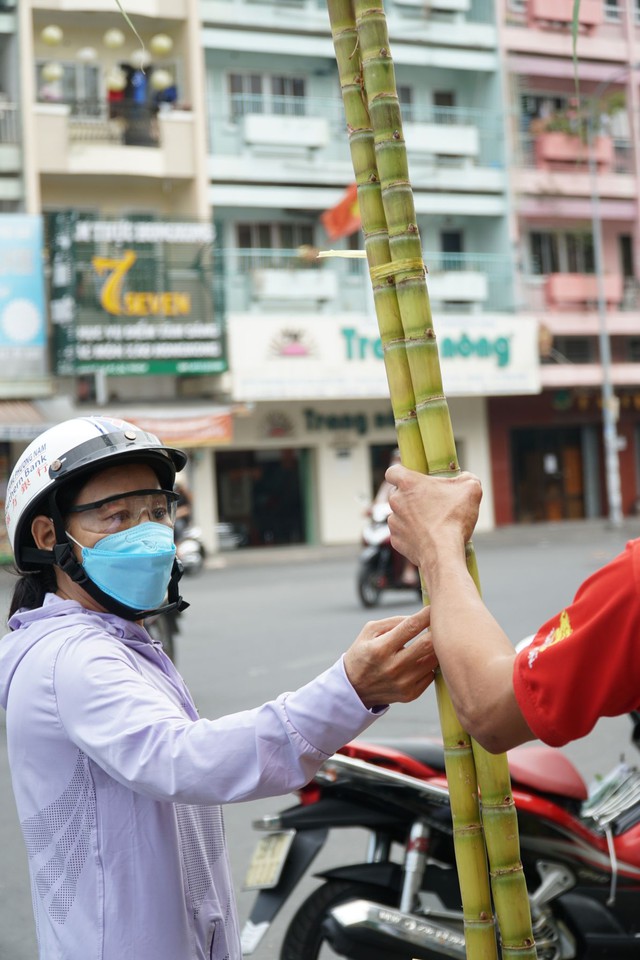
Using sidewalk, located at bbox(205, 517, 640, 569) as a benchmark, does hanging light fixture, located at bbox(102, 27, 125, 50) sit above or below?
above

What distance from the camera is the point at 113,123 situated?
25.9m

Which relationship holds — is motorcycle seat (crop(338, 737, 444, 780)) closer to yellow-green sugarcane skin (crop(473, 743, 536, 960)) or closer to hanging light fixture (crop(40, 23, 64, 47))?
yellow-green sugarcane skin (crop(473, 743, 536, 960))

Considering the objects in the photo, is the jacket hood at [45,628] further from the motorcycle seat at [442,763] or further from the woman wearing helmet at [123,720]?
the motorcycle seat at [442,763]

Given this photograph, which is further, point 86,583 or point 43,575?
point 43,575

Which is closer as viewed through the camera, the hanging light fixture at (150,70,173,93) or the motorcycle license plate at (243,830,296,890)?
the motorcycle license plate at (243,830,296,890)

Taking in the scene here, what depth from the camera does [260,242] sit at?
93.3ft

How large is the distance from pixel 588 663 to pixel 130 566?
2.54 ft

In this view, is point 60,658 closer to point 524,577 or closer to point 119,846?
point 119,846

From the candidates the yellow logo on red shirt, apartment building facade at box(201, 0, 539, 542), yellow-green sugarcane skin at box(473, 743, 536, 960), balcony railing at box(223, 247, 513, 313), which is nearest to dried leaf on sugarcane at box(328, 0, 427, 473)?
the yellow logo on red shirt

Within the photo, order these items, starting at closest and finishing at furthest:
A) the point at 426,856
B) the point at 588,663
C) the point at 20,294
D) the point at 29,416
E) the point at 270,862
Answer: the point at 588,663, the point at 426,856, the point at 270,862, the point at 20,294, the point at 29,416

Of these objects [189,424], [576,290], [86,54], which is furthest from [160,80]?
[576,290]

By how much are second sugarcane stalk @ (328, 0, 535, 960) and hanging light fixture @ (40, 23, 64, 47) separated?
24.9 meters

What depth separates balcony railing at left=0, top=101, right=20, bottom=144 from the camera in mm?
25141

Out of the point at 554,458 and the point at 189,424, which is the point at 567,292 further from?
the point at 189,424
